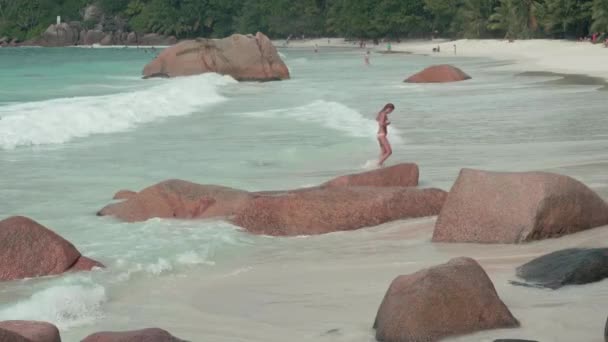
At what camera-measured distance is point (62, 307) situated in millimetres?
8109

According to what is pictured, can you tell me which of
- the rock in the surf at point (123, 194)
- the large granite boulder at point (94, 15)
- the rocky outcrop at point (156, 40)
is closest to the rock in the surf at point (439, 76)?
the rock in the surf at point (123, 194)

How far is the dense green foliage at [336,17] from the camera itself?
72.2 metres

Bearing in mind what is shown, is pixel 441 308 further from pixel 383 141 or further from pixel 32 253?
pixel 383 141

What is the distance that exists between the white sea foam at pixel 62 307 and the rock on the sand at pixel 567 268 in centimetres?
314

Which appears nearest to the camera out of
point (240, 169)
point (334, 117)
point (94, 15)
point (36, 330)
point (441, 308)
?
point (36, 330)

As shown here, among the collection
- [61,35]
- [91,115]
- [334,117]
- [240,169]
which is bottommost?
[61,35]

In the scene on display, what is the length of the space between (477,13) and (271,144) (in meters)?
72.7

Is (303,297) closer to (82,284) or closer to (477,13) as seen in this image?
(82,284)

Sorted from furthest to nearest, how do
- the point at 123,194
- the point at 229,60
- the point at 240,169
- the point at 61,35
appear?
the point at 61,35 → the point at 229,60 → the point at 240,169 → the point at 123,194

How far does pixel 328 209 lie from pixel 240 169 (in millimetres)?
5154

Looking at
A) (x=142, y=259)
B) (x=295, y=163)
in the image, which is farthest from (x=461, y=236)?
(x=295, y=163)

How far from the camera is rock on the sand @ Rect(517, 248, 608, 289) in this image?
310 inches

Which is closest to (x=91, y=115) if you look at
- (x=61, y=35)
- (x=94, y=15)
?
(x=61, y=35)

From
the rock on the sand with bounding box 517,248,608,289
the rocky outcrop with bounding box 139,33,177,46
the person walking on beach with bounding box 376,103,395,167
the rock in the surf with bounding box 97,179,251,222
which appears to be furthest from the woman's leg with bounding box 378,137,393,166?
the rocky outcrop with bounding box 139,33,177,46
